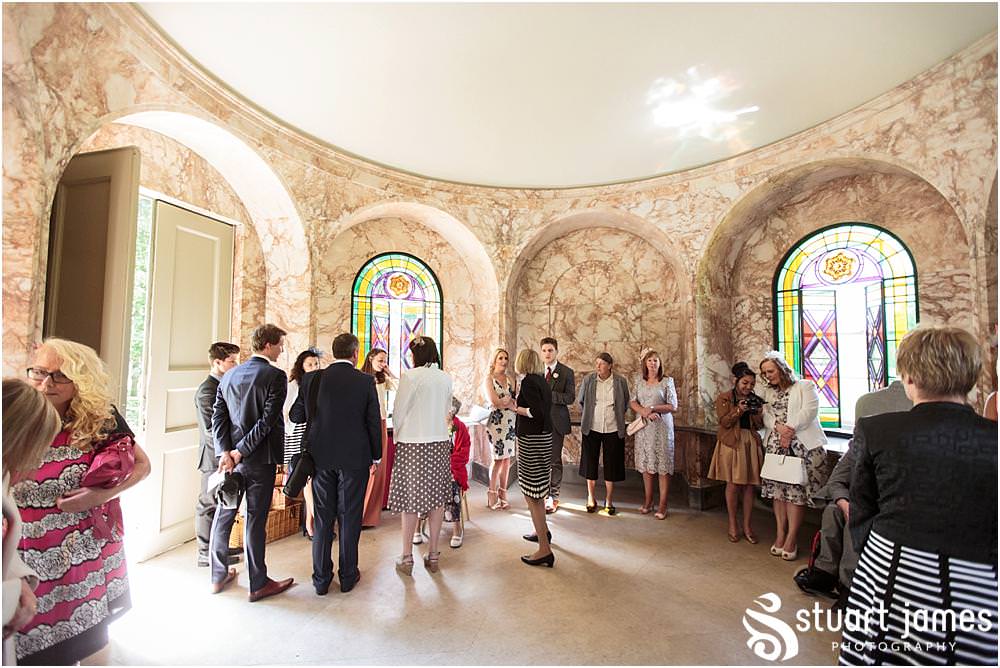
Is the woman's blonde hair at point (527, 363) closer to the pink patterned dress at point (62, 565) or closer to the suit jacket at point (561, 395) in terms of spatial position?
the suit jacket at point (561, 395)

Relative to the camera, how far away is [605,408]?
15.7 ft

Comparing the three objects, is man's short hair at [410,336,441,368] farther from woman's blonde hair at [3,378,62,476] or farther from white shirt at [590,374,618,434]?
white shirt at [590,374,618,434]

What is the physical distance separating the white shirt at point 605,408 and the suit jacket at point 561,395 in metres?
0.28

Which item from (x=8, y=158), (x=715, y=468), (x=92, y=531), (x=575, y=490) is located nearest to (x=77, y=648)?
(x=92, y=531)

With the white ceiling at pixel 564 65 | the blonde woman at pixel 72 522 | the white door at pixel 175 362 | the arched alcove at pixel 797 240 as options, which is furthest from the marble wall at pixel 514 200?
the blonde woman at pixel 72 522

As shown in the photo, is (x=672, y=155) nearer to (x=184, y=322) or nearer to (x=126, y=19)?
(x=126, y=19)

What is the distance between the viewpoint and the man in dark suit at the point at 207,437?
3.31 metres

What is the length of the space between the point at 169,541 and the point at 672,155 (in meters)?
5.94

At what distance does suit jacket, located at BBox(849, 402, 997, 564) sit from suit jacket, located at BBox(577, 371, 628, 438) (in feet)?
10.7

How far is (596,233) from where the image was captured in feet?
20.9

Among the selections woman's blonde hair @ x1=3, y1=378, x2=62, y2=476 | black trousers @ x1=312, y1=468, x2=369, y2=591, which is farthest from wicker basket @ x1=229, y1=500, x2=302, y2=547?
woman's blonde hair @ x1=3, y1=378, x2=62, y2=476

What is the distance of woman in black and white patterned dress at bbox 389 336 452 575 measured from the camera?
10.7 feet

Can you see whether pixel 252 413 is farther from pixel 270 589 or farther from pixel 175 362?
pixel 175 362

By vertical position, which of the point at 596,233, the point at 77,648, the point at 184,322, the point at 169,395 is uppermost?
the point at 596,233
